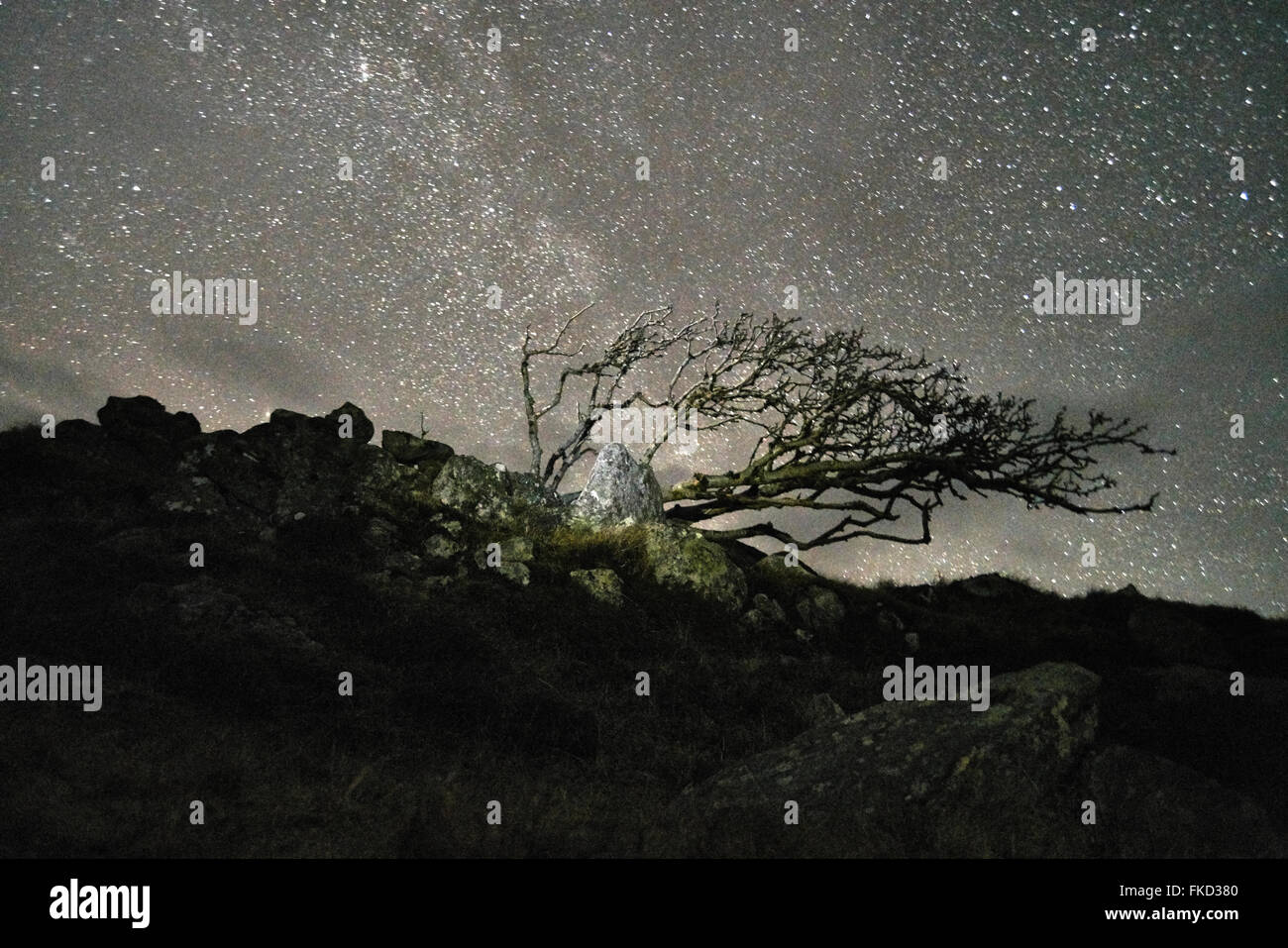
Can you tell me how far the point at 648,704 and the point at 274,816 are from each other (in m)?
5.24

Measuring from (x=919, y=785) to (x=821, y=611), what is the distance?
9368 mm

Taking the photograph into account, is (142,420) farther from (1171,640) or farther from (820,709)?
(1171,640)

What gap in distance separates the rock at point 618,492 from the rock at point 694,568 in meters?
1.09

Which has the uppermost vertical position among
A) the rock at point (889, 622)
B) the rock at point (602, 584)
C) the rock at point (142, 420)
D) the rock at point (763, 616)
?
the rock at point (142, 420)

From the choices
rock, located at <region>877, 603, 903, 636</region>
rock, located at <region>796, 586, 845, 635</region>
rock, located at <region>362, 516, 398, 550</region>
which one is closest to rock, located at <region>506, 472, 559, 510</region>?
rock, located at <region>362, 516, 398, 550</region>

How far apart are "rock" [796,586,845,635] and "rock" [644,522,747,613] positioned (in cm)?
133

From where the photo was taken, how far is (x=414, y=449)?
20266 millimetres

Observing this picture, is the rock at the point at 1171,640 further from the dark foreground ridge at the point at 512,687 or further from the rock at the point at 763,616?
the rock at the point at 763,616

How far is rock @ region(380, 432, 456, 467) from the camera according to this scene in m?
20.0

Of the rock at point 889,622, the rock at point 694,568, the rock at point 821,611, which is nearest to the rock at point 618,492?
the rock at point 694,568

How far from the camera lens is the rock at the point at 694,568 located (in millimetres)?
15242

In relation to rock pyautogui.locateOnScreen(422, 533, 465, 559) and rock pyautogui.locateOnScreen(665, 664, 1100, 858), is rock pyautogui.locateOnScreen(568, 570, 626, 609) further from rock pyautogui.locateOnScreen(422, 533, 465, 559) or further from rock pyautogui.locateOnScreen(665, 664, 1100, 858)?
rock pyautogui.locateOnScreen(665, 664, 1100, 858)

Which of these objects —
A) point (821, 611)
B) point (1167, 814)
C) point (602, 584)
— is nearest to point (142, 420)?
point (602, 584)
